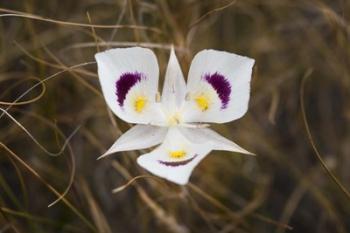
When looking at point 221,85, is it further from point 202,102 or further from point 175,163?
point 175,163

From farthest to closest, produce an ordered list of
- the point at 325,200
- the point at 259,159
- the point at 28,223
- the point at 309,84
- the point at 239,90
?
the point at 309,84 → the point at 259,159 → the point at 325,200 → the point at 28,223 → the point at 239,90

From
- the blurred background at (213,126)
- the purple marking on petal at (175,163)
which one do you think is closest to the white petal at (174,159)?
the purple marking on petal at (175,163)

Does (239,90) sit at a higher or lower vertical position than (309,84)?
higher

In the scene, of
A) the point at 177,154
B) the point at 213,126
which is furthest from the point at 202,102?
the point at 213,126

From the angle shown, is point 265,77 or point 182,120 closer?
point 182,120

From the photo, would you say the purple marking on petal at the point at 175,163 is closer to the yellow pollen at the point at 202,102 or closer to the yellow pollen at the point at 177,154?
the yellow pollen at the point at 177,154

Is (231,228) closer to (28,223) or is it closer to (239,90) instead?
(28,223)

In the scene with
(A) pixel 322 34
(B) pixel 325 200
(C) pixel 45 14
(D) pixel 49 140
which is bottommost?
(B) pixel 325 200

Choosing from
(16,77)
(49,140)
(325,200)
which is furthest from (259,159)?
(16,77)
